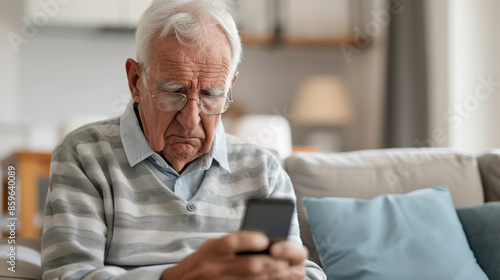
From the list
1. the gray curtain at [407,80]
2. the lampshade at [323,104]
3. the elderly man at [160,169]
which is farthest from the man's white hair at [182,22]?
the lampshade at [323,104]

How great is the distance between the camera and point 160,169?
4.31 ft

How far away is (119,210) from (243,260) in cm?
44

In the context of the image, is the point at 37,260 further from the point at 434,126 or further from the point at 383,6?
the point at 383,6

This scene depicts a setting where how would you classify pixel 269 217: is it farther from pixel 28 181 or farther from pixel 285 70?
pixel 285 70

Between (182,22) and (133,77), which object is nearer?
(182,22)

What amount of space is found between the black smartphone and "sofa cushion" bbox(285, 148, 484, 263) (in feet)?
2.57

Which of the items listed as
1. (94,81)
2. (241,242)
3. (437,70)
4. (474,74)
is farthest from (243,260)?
(94,81)

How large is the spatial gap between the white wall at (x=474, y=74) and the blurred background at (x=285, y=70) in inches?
3.8

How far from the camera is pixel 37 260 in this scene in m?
1.39

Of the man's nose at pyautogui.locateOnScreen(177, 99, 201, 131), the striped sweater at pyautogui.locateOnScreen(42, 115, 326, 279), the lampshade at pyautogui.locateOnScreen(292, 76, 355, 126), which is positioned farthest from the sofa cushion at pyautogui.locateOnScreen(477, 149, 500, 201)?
the lampshade at pyautogui.locateOnScreen(292, 76, 355, 126)

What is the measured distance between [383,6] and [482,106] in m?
1.47

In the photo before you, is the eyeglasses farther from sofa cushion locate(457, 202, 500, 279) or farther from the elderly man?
sofa cushion locate(457, 202, 500, 279)

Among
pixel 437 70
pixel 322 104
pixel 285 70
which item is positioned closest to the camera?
pixel 437 70

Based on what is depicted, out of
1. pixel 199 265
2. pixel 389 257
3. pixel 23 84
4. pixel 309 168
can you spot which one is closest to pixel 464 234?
pixel 389 257
